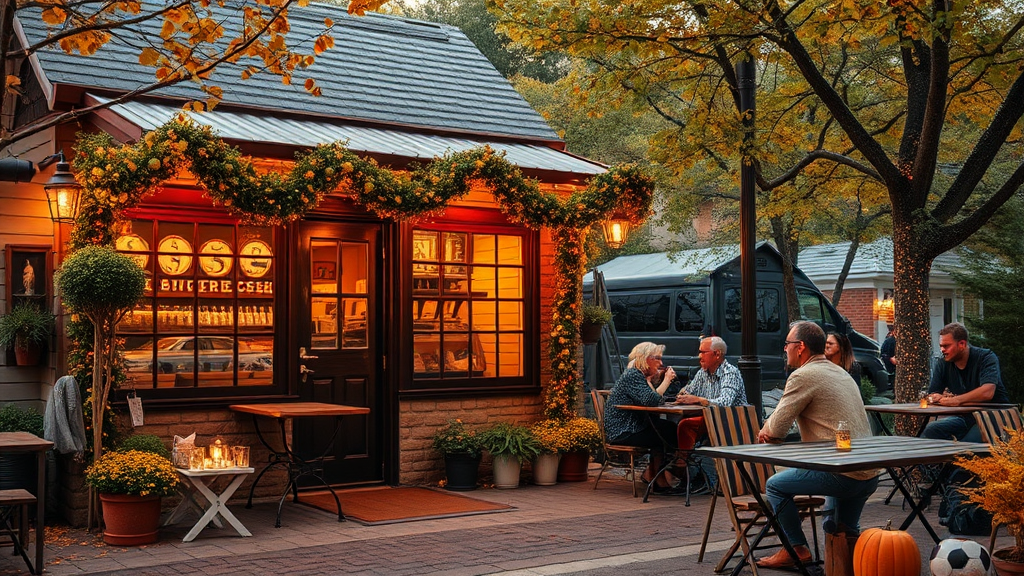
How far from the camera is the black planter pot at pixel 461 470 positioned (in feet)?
33.0

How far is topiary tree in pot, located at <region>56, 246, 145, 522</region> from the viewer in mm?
7547

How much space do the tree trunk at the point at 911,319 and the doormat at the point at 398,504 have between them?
413 centimetres

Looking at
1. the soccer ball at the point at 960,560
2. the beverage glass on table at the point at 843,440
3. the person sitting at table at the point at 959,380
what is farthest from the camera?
the person sitting at table at the point at 959,380

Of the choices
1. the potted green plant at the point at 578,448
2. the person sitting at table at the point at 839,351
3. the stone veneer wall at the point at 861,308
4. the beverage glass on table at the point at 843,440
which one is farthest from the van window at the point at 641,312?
the beverage glass on table at the point at 843,440

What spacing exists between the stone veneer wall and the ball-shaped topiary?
20121mm

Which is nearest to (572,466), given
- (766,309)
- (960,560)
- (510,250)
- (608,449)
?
(608,449)

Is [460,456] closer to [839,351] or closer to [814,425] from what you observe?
[839,351]

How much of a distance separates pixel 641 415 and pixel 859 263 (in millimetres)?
16731

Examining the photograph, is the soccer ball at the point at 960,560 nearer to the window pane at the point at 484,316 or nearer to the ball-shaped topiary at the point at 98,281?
the ball-shaped topiary at the point at 98,281

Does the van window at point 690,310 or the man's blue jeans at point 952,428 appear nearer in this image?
the man's blue jeans at point 952,428

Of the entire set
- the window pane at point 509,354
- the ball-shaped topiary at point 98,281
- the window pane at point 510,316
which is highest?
the ball-shaped topiary at point 98,281

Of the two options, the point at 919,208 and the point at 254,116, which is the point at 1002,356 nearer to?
the point at 919,208

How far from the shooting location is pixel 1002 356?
17.5m

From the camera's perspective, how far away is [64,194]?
8.04 metres
